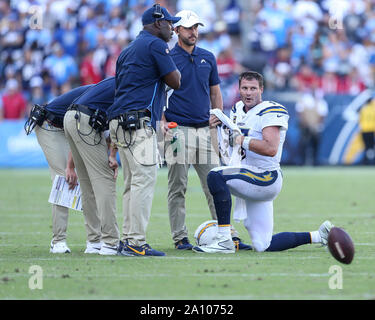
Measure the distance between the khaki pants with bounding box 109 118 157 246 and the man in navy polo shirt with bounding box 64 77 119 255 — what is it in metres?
0.28

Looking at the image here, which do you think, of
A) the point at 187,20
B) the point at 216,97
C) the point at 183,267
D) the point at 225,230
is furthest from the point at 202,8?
the point at 183,267

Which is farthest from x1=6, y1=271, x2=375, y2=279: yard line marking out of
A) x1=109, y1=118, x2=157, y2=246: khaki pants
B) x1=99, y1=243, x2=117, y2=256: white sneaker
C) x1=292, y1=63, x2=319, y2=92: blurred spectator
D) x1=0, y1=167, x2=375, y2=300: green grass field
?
x1=292, y1=63, x2=319, y2=92: blurred spectator

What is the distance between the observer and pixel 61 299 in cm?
468

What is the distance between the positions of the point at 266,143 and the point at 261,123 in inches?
10.3

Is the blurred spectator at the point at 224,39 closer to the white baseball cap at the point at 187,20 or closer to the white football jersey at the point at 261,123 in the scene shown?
the white baseball cap at the point at 187,20

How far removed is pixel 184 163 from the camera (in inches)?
289

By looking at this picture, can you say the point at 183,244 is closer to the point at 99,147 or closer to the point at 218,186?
the point at 218,186

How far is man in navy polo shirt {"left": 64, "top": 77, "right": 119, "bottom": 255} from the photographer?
666 centimetres

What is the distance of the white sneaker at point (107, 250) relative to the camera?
6.64 metres

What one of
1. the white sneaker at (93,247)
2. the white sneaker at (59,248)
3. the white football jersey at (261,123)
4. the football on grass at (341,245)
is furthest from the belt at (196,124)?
the football on grass at (341,245)

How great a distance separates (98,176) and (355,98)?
480 inches

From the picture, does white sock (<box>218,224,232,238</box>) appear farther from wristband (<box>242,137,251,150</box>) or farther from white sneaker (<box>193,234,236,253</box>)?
wristband (<box>242,137,251,150</box>)

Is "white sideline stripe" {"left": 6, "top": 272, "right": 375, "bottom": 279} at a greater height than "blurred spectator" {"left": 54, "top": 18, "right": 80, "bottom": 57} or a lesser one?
lesser
